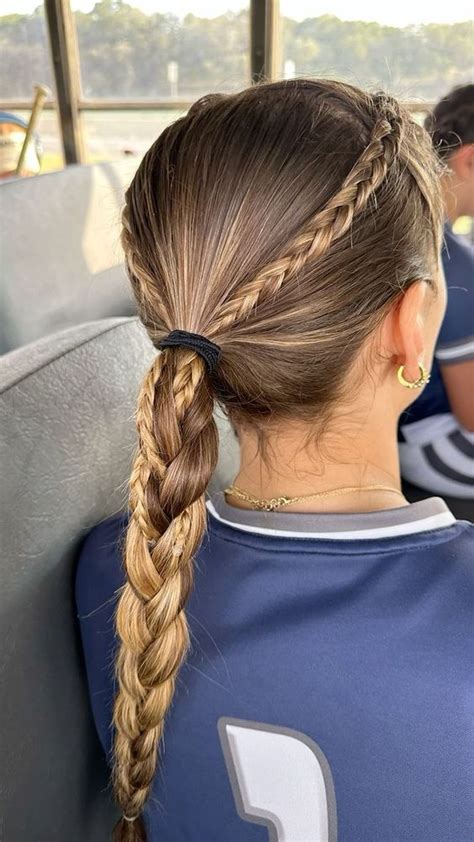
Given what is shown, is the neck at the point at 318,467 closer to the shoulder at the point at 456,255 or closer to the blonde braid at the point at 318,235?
the blonde braid at the point at 318,235

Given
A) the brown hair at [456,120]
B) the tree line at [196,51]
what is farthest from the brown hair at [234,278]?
the tree line at [196,51]

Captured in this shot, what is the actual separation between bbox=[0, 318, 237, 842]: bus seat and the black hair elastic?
6.5 inches

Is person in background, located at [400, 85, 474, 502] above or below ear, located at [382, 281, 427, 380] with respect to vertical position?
below

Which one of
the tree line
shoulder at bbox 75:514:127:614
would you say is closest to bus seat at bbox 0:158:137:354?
shoulder at bbox 75:514:127:614

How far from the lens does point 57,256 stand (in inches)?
54.1

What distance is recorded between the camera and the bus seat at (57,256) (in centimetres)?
124

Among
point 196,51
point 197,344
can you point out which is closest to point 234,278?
point 197,344

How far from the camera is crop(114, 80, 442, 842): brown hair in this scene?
482 millimetres

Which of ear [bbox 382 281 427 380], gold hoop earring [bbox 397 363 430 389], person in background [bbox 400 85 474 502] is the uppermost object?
ear [bbox 382 281 427 380]

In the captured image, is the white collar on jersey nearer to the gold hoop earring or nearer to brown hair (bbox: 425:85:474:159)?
the gold hoop earring

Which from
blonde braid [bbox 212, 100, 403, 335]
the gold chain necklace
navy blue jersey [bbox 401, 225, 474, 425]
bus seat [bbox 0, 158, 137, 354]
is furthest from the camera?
bus seat [bbox 0, 158, 137, 354]

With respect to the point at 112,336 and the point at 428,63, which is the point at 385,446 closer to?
the point at 112,336

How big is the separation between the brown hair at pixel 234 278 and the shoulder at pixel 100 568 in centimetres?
8

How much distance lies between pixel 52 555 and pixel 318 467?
0.25m
